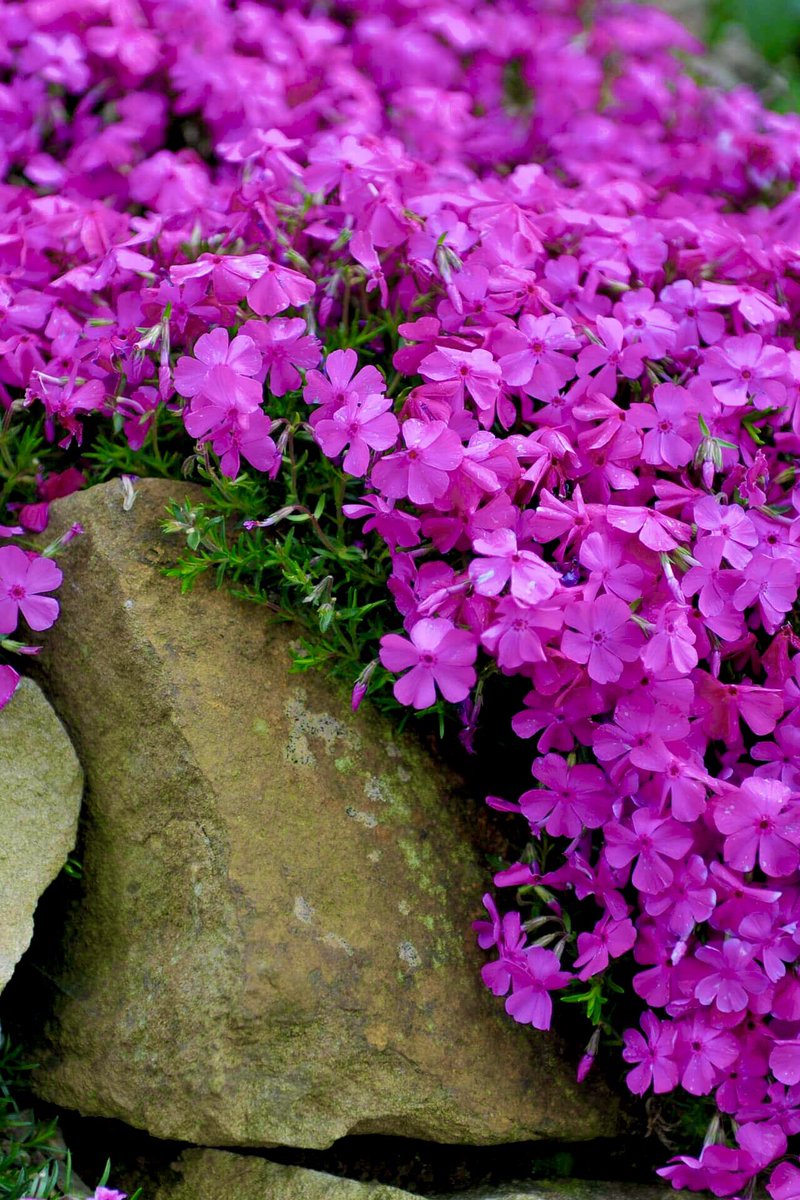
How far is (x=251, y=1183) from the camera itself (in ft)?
6.47

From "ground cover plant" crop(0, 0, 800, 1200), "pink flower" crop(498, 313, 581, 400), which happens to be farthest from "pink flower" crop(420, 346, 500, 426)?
"pink flower" crop(498, 313, 581, 400)

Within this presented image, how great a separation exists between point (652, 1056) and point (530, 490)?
38.2 inches

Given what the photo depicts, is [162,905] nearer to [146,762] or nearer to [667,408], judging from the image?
[146,762]

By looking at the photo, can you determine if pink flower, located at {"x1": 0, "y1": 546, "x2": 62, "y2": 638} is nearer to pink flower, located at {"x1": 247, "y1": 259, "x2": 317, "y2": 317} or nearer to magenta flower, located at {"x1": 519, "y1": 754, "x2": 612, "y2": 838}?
pink flower, located at {"x1": 247, "y1": 259, "x2": 317, "y2": 317}

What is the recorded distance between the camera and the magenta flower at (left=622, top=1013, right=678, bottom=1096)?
195cm

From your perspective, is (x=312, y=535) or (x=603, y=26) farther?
(x=603, y=26)

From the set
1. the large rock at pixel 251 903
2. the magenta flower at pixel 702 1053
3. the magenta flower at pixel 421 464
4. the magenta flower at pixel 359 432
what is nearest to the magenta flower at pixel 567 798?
the large rock at pixel 251 903

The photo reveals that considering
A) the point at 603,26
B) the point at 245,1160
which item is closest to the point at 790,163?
the point at 603,26

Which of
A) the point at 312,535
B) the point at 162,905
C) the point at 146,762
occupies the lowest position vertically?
the point at 162,905

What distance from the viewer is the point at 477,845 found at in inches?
86.7

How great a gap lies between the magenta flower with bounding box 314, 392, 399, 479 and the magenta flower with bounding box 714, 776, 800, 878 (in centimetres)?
80

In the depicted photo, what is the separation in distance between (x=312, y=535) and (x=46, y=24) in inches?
72.9

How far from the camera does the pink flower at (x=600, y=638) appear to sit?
1848mm

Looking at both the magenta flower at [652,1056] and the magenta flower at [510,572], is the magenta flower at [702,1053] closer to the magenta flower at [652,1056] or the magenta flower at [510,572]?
the magenta flower at [652,1056]
